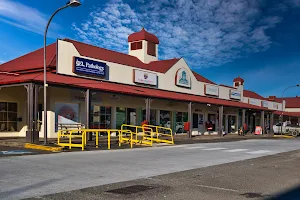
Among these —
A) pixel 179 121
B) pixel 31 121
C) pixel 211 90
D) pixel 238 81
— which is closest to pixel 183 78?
pixel 179 121

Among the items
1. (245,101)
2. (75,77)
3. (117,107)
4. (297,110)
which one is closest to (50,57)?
(75,77)

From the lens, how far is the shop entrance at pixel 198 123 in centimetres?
3684

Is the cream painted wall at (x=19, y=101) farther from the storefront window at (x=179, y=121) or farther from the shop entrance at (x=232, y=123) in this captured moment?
the shop entrance at (x=232, y=123)

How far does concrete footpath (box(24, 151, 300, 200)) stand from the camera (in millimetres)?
6805

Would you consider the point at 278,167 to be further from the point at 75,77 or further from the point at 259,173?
the point at 75,77

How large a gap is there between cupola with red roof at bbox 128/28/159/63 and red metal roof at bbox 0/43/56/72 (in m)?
10.7

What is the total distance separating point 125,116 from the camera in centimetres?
2836

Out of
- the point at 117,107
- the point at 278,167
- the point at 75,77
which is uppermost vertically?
the point at 75,77

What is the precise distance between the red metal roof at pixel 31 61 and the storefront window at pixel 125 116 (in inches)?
277

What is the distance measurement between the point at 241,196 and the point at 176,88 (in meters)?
25.9

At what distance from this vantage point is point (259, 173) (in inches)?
407

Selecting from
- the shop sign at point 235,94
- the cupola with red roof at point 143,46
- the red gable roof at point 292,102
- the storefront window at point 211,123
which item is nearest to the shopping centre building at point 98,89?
the cupola with red roof at point 143,46

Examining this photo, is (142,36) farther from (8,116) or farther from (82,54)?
(8,116)

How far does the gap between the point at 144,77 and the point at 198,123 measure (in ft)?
38.9
